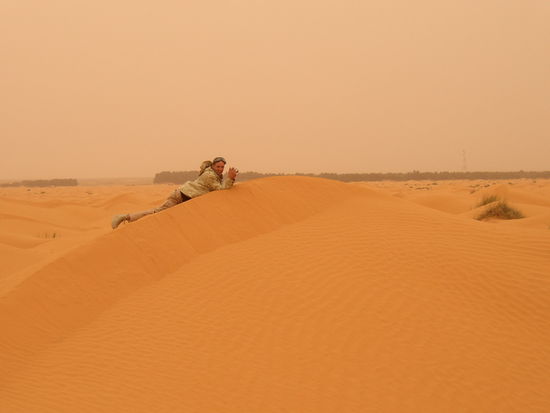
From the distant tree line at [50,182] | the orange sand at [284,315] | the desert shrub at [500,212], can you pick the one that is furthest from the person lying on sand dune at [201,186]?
the distant tree line at [50,182]

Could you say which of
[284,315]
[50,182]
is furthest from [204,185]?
[50,182]

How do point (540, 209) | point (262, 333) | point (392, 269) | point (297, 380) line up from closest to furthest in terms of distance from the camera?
point (297, 380), point (262, 333), point (392, 269), point (540, 209)

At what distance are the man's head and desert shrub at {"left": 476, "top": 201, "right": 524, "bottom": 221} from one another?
22.0 feet

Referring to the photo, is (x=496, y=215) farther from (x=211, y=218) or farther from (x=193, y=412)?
(x=193, y=412)

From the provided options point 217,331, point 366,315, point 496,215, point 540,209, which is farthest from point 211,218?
point 540,209

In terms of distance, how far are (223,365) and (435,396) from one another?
1.44 meters

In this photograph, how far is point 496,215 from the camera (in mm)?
10695

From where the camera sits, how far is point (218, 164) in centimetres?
685

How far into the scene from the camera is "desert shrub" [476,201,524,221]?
10578 millimetres

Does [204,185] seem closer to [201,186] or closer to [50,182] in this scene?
[201,186]

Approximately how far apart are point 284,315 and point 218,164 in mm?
3545

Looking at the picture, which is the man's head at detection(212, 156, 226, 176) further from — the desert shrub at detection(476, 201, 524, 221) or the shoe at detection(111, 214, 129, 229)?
the desert shrub at detection(476, 201, 524, 221)

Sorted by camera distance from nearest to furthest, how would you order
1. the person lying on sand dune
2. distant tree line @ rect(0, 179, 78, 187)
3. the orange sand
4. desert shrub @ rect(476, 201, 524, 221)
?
the orange sand
the person lying on sand dune
desert shrub @ rect(476, 201, 524, 221)
distant tree line @ rect(0, 179, 78, 187)

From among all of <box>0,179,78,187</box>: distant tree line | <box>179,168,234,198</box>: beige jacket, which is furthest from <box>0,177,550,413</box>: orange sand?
<box>0,179,78,187</box>: distant tree line
